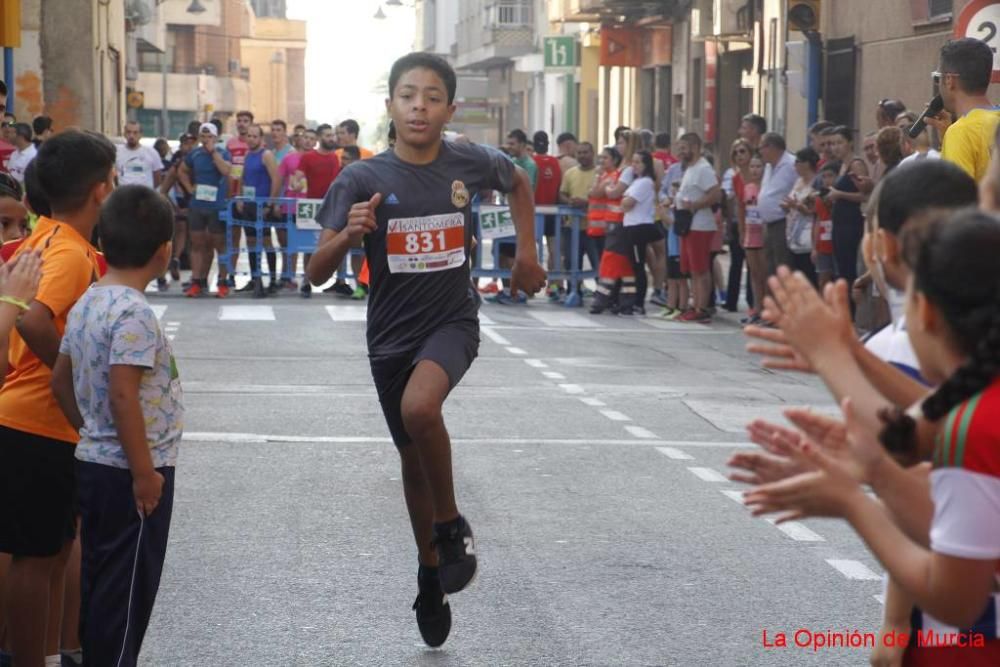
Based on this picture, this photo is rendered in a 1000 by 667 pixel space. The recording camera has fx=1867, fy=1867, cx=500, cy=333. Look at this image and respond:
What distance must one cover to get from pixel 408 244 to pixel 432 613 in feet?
4.22

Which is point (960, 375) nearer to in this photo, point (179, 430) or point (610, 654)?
point (179, 430)

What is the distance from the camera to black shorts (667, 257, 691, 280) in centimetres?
2064

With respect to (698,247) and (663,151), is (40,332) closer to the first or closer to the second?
(698,247)

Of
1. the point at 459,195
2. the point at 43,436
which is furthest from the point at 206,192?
the point at 43,436

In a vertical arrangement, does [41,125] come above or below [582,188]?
above

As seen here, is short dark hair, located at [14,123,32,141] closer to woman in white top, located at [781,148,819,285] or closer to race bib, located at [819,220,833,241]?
woman in white top, located at [781,148,819,285]

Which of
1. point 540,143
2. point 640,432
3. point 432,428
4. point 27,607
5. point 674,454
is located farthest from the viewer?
point 540,143

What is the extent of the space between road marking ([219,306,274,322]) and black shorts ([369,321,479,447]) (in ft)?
43.7

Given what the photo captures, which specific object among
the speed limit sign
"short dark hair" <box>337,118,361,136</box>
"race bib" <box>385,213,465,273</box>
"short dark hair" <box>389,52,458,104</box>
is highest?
the speed limit sign

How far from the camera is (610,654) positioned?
6.20 metres

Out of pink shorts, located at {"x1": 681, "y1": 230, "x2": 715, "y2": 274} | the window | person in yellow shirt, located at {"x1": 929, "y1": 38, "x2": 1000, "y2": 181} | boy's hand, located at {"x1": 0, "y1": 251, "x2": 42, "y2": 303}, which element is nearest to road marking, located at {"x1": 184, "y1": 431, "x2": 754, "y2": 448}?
person in yellow shirt, located at {"x1": 929, "y1": 38, "x2": 1000, "y2": 181}

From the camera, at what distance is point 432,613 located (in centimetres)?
631

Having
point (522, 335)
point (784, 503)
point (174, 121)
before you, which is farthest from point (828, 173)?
point (174, 121)

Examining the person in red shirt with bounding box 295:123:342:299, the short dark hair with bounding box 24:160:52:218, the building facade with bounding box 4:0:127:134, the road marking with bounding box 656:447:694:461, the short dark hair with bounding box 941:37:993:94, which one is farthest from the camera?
the building facade with bounding box 4:0:127:134
